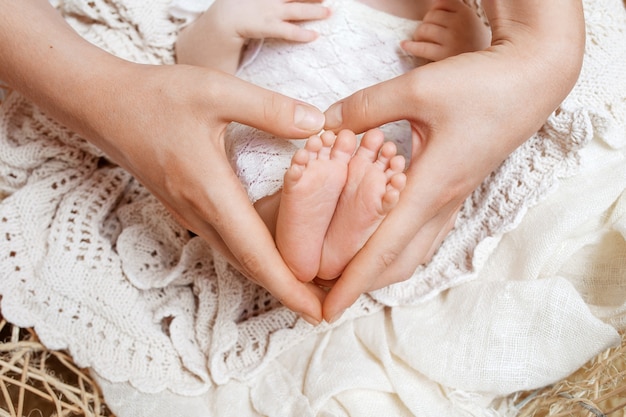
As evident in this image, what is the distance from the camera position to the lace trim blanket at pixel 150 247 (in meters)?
0.90

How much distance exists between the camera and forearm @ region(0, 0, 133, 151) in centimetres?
74

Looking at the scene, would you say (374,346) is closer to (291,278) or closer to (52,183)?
(291,278)

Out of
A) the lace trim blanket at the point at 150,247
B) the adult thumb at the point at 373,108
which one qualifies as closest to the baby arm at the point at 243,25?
the lace trim blanket at the point at 150,247

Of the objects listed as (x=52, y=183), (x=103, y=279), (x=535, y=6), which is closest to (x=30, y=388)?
(x=103, y=279)

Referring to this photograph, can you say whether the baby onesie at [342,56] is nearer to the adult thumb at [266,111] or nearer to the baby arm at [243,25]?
the baby arm at [243,25]

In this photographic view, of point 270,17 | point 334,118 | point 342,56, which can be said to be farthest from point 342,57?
point 334,118

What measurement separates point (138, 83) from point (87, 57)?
93mm

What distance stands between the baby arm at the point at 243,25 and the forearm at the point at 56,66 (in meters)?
0.19

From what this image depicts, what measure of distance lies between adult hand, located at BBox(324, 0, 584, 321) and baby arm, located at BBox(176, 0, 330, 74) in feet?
0.73

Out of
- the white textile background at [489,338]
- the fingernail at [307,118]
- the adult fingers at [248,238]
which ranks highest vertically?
the fingernail at [307,118]

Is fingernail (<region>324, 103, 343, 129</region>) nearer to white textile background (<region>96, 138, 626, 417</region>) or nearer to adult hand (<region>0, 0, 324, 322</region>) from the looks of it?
adult hand (<region>0, 0, 324, 322</region>)

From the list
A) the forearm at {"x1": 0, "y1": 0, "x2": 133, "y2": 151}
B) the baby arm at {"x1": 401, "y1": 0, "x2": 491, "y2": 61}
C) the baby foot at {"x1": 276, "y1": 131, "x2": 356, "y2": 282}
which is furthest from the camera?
the baby arm at {"x1": 401, "y1": 0, "x2": 491, "y2": 61}

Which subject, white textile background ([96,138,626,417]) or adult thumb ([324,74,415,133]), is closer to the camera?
adult thumb ([324,74,415,133])

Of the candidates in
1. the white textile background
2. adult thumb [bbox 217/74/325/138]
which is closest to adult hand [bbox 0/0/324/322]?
adult thumb [bbox 217/74/325/138]
